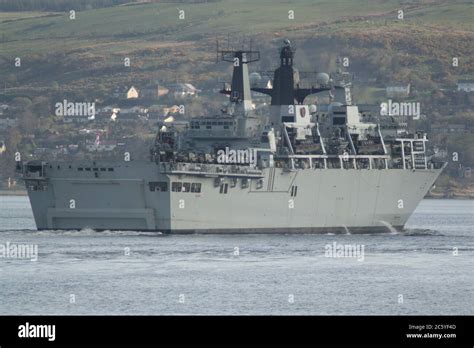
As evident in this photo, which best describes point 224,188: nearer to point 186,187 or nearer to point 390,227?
point 186,187

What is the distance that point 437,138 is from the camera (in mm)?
174250

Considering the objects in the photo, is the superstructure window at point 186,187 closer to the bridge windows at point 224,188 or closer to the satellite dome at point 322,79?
the bridge windows at point 224,188

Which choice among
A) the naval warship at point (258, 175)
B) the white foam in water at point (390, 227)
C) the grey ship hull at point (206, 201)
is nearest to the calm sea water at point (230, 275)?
the grey ship hull at point (206, 201)

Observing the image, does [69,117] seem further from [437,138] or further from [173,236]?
[173,236]

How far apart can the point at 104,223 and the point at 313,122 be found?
16779mm

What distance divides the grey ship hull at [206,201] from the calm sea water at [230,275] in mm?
1036

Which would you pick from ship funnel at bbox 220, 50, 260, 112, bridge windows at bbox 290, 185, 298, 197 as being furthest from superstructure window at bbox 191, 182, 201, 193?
ship funnel at bbox 220, 50, 260, 112

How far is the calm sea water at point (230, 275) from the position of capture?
50.0m

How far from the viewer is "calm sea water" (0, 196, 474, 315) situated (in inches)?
1970

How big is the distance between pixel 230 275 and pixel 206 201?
58.6 ft

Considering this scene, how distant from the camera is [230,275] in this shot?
5800 centimetres

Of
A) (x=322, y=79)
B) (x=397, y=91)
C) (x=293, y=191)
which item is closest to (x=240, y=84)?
(x=322, y=79)

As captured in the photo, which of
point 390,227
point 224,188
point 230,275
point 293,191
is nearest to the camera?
point 230,275
